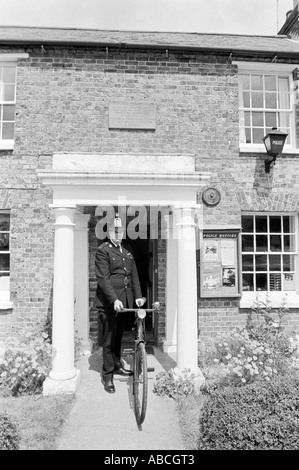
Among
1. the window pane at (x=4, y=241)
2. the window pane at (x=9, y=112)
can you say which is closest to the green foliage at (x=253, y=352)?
the window pane at (x=4, y=241)

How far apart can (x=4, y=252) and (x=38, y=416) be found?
372 cm

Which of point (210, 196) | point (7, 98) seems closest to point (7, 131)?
point (7, 98)

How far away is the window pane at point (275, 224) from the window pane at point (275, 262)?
22.5 inches

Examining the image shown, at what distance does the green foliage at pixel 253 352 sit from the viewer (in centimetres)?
511

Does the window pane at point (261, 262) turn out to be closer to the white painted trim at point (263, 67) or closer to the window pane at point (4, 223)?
the white painted trim at point (263, 67)

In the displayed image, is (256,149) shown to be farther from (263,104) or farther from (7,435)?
(7,435)

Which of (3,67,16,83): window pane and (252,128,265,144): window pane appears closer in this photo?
(3,67,16,83): window pane

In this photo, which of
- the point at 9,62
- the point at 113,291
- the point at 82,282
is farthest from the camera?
the point at 9,62

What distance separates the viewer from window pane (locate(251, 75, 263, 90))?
7.52m

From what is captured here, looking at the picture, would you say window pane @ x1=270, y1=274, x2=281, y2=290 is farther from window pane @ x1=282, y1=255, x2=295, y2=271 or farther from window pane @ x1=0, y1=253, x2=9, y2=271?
window pane @ x1=0, y1=253, x2=9, y2=271

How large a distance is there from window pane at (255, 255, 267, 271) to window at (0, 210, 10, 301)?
17.3ft

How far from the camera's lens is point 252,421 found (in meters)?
3.24

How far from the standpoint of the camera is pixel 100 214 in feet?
23.1

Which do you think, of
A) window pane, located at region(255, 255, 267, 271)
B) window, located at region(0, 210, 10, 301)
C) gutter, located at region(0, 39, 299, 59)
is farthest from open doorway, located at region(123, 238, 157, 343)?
gutter, located at region(0, 39, 299, 59)
